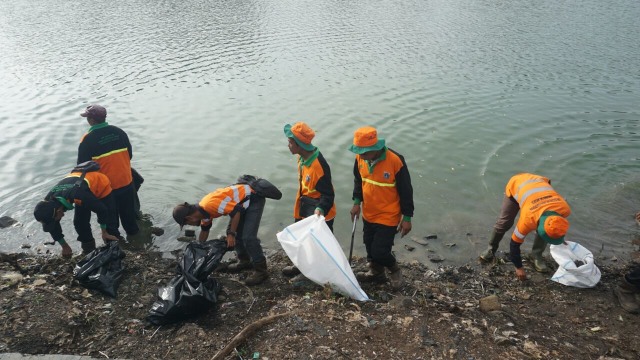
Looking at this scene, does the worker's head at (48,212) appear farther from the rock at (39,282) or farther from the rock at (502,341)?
the rock at (502,341)

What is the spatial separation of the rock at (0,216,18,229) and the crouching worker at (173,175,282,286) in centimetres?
445

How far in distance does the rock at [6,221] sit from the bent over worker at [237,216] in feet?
14.7

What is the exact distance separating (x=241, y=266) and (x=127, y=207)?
7.05 ft

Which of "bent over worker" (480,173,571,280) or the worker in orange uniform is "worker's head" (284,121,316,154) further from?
"bent over worker" (480,173,571,280)

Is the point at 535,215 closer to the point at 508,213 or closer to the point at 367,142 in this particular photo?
the point at 508,213

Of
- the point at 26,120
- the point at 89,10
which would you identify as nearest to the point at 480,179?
the point at 26,120

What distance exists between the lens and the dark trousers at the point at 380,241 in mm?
5090

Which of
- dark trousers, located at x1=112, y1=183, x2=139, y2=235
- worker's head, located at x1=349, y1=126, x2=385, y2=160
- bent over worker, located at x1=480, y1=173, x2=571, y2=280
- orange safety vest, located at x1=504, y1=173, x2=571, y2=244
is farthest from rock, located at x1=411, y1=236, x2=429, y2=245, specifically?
dark trousers, located at x1=112, y1=183, x2=139, y2=235

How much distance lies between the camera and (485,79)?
14.1m

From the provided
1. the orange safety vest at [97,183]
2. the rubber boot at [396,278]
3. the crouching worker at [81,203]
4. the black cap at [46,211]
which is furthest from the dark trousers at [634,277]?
the black cap at [46,211]

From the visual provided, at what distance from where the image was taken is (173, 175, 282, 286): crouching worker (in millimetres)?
4871

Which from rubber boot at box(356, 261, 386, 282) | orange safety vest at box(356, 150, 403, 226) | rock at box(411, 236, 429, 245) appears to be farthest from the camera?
rock at box(411, 236, 429, 245)

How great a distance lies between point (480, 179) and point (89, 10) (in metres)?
26.2

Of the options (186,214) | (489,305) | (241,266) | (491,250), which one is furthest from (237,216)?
(491,250)
